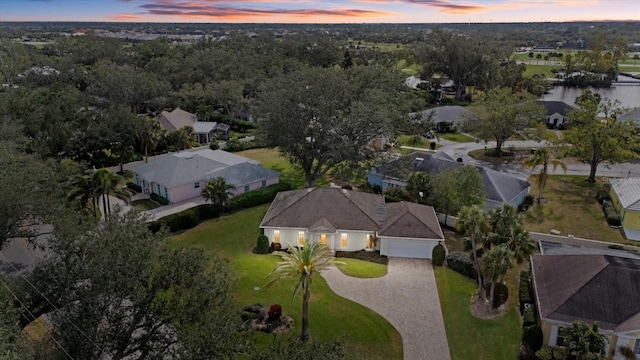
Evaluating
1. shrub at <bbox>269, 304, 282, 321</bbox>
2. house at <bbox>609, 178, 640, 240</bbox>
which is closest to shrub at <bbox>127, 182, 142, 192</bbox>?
shrub at <bbox>269, 304, 282, 321</bbox>

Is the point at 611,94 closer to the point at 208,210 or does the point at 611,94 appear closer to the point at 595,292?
the point at 595,292

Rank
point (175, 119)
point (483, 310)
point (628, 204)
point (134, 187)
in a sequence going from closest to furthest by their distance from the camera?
point (483, 310) → point (628, 204) → point (134, 187) → point (175, 119)

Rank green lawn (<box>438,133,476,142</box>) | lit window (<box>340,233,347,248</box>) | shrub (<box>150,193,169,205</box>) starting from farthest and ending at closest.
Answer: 1. green lawn (<box>438,133,476,142</box>)
2. shrub (<box>150,193,169,205</box>)
3. lit window (<box>340,233,347,248</box>)

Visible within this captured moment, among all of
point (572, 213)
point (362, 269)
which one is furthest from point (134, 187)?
point (572, 213)

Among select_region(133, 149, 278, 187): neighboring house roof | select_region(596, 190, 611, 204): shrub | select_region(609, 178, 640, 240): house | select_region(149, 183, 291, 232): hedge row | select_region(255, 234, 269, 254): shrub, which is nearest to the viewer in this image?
select_region(255, 234, 269, 254): shrub

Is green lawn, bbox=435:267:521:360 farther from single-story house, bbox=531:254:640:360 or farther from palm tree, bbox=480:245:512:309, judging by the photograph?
palm tree, bbox=480:245:512:309

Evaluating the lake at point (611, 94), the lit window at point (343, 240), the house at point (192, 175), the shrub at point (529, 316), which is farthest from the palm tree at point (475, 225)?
the lake at point (611, 94)

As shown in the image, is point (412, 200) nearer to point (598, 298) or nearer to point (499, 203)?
point (499, 203)
